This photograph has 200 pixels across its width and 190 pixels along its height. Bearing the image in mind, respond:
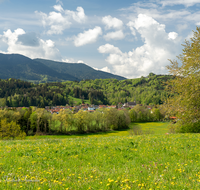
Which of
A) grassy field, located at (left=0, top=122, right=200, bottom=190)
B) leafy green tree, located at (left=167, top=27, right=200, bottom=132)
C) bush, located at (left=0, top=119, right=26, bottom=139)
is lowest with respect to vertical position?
bush, located at (left=0, top=119, right=26, bottom=139)

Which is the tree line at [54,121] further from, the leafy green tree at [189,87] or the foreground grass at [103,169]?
the foreground grass at [103,169]

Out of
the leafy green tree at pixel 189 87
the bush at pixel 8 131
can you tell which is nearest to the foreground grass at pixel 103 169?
the leafy green tree at pixel 189 87

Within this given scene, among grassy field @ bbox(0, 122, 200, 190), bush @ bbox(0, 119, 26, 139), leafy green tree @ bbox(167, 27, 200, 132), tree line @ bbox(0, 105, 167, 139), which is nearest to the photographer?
grassy field @ bbox(0, 122, 200, 190)

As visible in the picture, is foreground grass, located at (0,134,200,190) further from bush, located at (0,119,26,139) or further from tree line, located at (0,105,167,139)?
tree line, located at (0,105,167,139)

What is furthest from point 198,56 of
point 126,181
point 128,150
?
point 126,181

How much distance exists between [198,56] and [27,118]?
9240 cm

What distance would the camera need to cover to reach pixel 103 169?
7.99 metres

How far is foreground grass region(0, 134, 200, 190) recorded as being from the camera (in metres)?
6.02

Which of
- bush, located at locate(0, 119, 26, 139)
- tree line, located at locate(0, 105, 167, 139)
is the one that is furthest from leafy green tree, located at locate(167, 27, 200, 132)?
tree line, located at locate(0, 105, 167, 139)

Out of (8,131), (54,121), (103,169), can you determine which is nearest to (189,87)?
(103,169)

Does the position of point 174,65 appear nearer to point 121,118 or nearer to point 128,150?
point 128,150

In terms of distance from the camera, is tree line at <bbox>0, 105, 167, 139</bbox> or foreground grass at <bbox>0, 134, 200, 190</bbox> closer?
foreground grass at <bbox>0, 134, 200, 190</bbox>

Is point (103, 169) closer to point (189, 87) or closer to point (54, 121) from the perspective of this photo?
point (189, 87)

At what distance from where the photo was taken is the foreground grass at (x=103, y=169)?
237 inches
